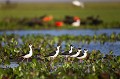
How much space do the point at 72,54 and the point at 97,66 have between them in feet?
7.74

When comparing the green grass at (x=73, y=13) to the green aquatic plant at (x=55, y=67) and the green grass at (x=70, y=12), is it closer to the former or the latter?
the green grass at (x=70, y=12)

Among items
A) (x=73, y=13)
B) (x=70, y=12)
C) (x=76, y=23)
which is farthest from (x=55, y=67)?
(x=70, y=12)

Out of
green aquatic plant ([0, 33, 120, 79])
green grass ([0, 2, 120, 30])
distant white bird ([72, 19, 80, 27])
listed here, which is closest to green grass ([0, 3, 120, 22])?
green grass ([0, 2, 120, 30])

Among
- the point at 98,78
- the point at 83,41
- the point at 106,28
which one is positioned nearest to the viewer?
the point at 98,78

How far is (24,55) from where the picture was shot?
1584 cm

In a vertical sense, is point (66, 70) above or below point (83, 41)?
above

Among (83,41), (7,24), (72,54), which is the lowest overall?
(7,24)

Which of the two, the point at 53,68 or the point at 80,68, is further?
the point at 53,68

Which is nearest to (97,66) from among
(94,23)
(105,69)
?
(105,69)

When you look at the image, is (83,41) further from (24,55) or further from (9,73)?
(9,73)

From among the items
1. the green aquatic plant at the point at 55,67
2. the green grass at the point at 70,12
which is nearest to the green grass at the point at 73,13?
the green grass at the point at 70,12

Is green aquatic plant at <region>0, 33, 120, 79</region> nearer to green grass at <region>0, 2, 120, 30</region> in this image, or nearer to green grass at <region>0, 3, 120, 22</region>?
green grass at <region>0, 2, 120, 30</region>

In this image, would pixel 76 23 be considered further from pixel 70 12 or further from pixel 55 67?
pixel 55 67

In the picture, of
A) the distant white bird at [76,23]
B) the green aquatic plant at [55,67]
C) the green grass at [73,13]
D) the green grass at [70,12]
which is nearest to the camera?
the green aquatic plant at [55,67]
